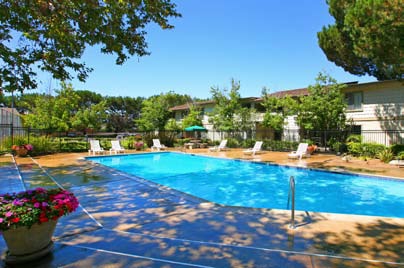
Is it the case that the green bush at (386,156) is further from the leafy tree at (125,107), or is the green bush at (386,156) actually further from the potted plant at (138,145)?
the leafy tree at (125,107)

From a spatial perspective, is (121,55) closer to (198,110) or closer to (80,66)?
(80,66)

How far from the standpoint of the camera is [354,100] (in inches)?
776

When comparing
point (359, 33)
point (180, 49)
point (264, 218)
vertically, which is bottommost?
point (264, 218)

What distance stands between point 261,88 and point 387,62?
1265cm

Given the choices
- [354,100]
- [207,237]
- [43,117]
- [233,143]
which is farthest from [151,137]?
[207,237]

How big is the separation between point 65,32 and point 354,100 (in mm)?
20404

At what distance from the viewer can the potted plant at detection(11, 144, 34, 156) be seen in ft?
51.3

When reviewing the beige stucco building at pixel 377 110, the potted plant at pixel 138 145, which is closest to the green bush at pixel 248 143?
the beige stucco building at pixel 377 110

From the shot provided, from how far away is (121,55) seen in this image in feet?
23.0

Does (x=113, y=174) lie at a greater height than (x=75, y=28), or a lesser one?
lesser

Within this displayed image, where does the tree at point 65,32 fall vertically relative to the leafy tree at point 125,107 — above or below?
below

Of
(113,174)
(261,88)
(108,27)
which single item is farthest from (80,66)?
(261,88)

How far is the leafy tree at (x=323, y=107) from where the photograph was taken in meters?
17.6

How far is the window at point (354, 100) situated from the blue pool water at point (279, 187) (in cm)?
1084
